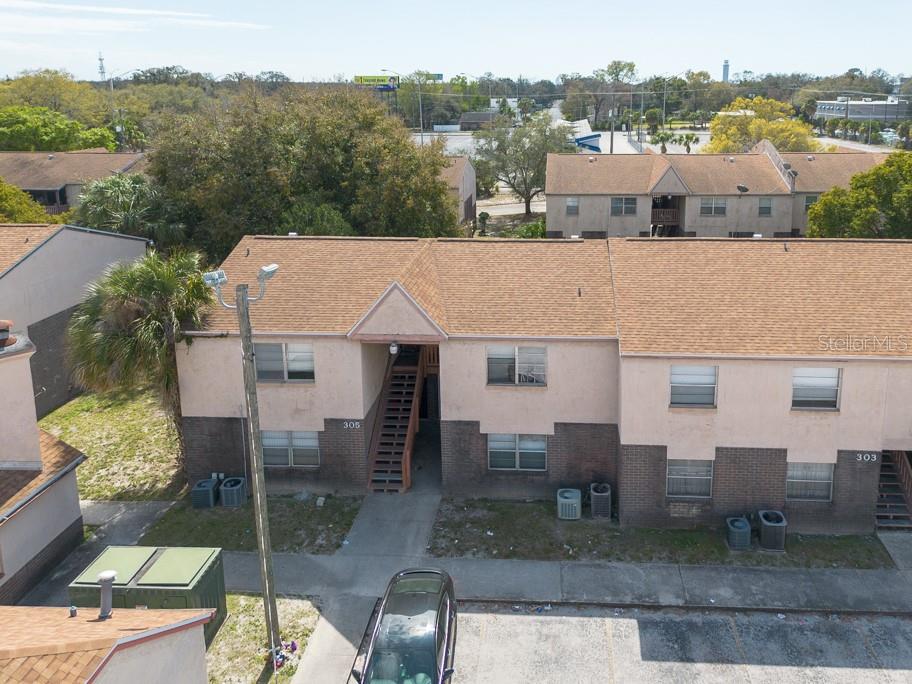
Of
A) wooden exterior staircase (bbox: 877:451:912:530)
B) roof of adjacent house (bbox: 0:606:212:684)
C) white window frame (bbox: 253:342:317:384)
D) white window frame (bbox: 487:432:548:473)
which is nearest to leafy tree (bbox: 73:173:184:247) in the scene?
white window frame (bbox: 253:342:317:384)

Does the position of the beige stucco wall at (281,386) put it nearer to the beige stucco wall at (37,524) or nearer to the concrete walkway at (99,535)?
the concrete walkway at (99,535)

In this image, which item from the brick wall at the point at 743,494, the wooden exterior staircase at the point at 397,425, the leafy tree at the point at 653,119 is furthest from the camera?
the leafy tree at the point at 653,119

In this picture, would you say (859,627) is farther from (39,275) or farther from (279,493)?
(39,275)

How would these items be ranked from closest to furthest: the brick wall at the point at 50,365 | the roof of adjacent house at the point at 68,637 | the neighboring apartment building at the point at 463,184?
1. the roof of adjacent house at the point at 68,637
2. the brick wall at the point at 50,365
3. the neighboring apartment building at the point at 463,184

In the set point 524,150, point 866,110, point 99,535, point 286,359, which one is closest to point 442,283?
point 286,359

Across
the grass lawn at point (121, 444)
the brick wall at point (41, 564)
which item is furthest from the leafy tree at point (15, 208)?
the brick wall at point (41, 564)

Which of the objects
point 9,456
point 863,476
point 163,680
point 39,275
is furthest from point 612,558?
point 39,275
